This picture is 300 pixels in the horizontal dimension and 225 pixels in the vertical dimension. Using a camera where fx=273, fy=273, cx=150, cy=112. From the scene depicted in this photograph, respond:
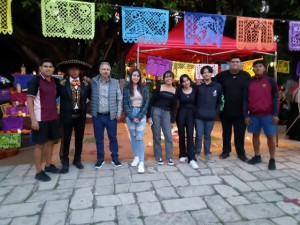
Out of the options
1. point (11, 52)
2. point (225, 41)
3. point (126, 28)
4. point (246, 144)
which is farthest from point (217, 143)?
point (11, 52)

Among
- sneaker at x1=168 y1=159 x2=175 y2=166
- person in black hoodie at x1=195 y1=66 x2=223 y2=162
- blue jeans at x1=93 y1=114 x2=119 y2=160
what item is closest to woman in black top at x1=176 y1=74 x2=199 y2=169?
person in black hoodie at x1=195 y1=66 x2=223 y2=162

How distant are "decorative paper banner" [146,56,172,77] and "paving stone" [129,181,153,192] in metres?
3.87

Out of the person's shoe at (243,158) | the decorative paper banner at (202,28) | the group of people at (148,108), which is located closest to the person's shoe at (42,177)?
the group of people at (148,108)

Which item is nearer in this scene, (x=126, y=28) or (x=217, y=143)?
(x=126, y=28)

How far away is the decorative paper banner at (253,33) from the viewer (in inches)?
242

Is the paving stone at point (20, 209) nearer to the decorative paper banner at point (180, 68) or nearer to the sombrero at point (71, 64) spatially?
the sombrero at point (71, 64)

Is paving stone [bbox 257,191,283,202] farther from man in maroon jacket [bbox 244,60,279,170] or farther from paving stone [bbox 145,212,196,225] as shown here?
paving stone [bbox 145,212,196,225]

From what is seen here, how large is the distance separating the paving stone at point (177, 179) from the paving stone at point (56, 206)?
4.99ft

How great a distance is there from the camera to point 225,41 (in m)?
7.16

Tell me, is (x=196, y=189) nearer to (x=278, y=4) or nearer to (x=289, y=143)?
(x=289, y=143)

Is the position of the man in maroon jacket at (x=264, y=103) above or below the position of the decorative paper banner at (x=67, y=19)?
below

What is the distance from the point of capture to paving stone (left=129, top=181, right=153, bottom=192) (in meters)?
3.83

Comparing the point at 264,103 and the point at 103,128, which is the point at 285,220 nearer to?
the point at 264,103

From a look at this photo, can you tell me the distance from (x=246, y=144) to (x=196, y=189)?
2955 millimetres
